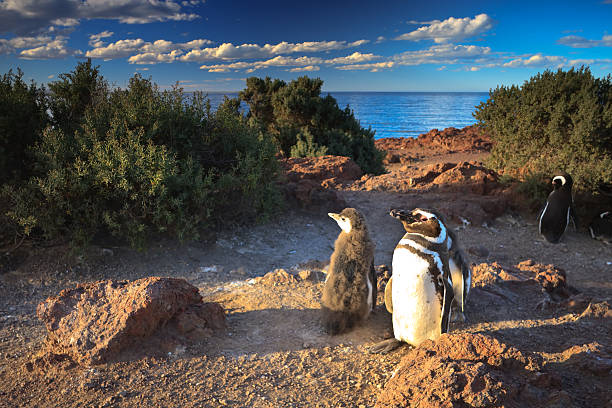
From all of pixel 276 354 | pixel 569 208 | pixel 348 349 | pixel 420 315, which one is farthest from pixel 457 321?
pixel 569 208

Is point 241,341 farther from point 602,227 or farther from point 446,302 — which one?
point 602,227

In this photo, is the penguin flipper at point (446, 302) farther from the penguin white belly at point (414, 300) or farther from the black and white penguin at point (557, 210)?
the black and white penguin at point (557, 210)

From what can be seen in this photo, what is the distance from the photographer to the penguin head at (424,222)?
3.67 m

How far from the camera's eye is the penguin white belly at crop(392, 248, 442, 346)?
3674 mm

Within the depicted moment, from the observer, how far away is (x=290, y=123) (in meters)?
20.2

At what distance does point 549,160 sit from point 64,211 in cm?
1062

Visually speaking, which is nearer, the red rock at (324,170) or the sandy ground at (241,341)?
the sandy ground at (241,341)

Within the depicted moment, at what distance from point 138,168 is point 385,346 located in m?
4.64

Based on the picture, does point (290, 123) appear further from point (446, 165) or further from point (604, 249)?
point (604, 249)

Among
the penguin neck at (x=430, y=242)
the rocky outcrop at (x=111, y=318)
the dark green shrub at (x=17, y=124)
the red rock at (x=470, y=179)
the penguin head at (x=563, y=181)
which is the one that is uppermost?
the dark green shrub at (x=17, y=124)

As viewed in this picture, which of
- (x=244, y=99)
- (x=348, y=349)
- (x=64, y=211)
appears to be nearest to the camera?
(x=348, y=349)

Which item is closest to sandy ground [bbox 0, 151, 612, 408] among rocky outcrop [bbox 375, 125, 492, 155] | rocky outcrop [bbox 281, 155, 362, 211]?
rocky outcrop [bbox 281, 155, 362, 211]

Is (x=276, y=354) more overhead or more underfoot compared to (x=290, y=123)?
more underfoot

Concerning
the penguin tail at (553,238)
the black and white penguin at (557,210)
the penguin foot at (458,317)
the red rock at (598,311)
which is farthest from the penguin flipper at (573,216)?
the penguin foot at (458,317)
